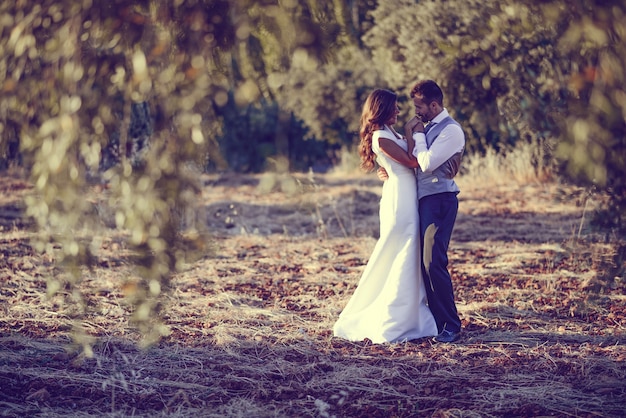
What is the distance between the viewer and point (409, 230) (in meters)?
5.74

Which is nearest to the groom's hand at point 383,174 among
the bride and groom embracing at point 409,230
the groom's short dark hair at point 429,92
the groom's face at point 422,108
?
the bride and groom embracing at point 409,230

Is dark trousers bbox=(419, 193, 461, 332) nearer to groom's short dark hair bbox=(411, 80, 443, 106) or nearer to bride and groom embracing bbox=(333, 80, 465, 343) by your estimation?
bride and groom embracing bbox=(333, 80, 465, 343)

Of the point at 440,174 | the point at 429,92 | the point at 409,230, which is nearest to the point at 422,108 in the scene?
the point at 429,92

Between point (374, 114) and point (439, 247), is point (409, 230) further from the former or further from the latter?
point (374, 114)

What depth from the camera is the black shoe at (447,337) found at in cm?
566

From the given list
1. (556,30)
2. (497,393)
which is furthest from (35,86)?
(497,393)

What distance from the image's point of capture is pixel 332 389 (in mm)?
4711

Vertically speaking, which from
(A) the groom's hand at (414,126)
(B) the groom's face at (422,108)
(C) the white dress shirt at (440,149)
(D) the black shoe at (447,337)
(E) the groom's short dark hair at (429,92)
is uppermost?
→ (E) the groom's short dark hair at (429,92)

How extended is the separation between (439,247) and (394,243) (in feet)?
1.24

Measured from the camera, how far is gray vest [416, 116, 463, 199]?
18.0 feet

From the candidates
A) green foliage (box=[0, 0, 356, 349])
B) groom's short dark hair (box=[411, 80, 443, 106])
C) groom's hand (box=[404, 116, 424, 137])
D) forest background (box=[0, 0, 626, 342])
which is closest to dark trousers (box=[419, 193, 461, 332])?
groom's hand (box=[404, 116, 424, 137])

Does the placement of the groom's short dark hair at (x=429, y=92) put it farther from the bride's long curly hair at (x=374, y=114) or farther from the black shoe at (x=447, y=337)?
the black shoe at (x=447, y=337)

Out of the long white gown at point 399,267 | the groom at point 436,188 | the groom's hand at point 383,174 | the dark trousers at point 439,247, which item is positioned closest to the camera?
the groom at point 436,188

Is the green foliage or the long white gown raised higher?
the green foliage
